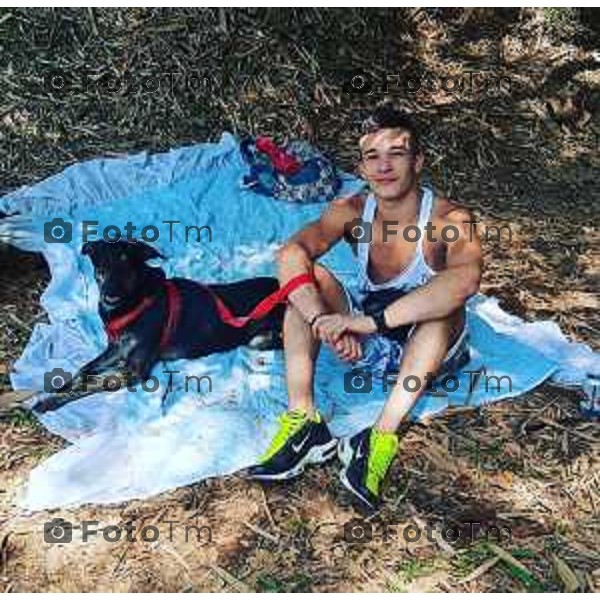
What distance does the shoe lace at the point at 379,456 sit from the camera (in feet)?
10.2

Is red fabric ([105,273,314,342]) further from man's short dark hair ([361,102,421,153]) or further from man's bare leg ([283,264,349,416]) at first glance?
man's short dark hair ([361,102,421,153])

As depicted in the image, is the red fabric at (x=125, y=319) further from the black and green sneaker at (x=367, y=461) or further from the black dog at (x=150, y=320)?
the black and green sneaker at (x=367, y=461)

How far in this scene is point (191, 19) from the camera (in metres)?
4.95

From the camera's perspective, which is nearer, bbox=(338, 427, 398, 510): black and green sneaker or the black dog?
bbox=(338, 427, 398, 510): black and green sneaker

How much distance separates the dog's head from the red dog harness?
49 mm

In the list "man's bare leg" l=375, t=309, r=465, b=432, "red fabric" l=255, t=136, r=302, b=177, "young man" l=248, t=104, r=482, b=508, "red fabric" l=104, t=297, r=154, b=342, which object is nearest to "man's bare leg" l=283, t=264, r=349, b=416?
"young man" l=248, t=104, r=482, b=508

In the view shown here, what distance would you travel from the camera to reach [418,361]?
3291 mm

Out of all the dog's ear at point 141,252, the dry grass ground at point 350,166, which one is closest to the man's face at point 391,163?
the dry grass ground at point 350,166

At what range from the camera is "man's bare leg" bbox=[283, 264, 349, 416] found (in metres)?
3.29

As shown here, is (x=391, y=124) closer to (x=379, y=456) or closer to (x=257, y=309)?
(x=257, y=309)

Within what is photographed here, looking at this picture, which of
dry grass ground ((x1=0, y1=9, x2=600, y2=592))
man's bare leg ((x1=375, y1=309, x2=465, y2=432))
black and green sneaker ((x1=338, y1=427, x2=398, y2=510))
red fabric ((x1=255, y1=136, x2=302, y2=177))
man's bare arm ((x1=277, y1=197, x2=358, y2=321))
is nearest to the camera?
dry grass ground ((x1=0, y1=9, x2=600, y2=592))

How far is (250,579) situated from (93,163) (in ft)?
6.59

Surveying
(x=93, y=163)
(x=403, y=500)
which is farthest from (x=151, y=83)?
(x=403, y=500)

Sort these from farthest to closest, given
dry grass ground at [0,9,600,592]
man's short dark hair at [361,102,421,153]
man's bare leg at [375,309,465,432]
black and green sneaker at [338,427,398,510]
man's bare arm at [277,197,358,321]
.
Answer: man's short dark hair at [361,102,421,153] → man's bare arm at [277,197,358,321] → man's bare leg at [375,309,465,432] → black and green sneaker at [338,427,398,510] → dry grass ground at [0,9,600,592]
